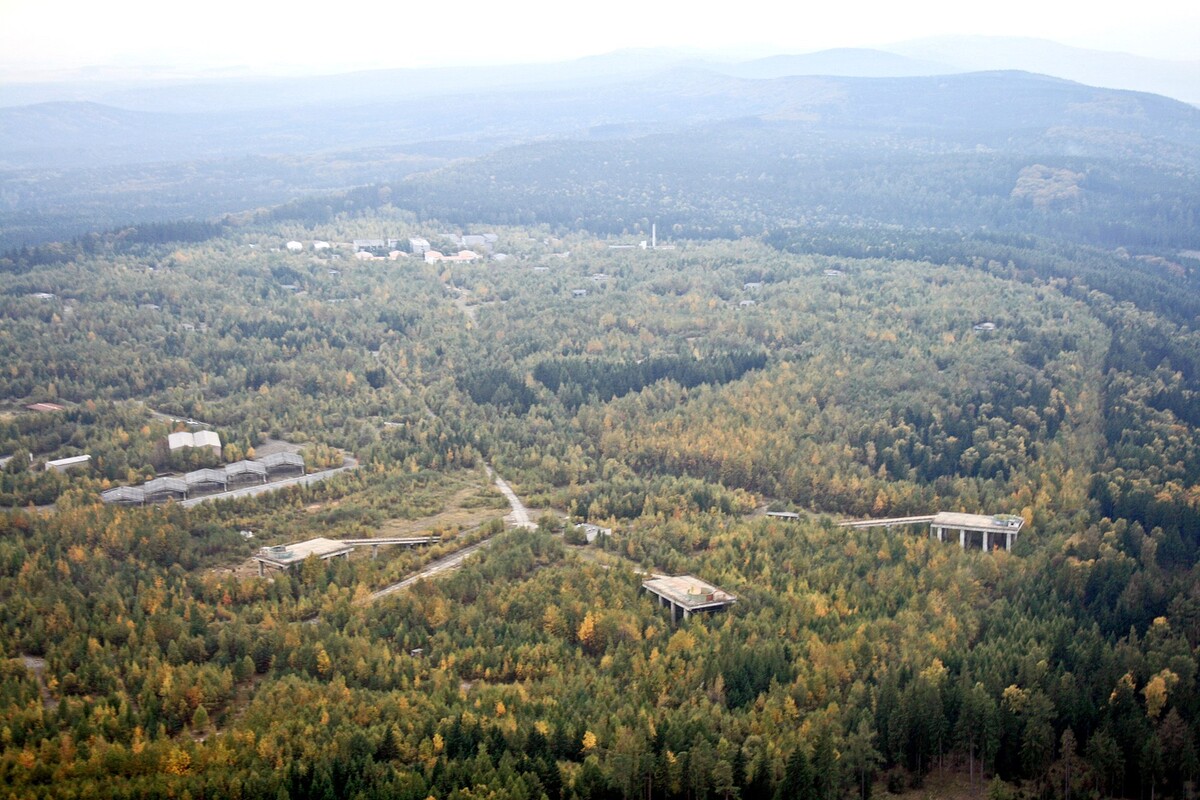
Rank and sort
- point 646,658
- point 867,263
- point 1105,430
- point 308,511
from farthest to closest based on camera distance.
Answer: point 867,263, point 1105,430, point 308,511, point 646,658

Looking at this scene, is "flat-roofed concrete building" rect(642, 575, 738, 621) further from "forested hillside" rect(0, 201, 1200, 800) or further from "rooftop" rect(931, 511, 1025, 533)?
"rooftop" rect(931, 511, 1025, 533)

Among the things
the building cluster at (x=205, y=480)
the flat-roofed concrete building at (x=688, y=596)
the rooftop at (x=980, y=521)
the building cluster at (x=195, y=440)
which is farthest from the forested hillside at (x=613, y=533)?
the building cluster at (x=205, y=480)

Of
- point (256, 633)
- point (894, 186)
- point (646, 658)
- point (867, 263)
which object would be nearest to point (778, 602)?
point (646, 658)

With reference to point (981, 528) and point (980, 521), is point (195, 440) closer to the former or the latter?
point (980, 521)

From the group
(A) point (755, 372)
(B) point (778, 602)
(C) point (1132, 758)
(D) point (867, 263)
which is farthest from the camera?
(D) point (867, 263)

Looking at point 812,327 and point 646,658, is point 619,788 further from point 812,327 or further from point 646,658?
point 812,327

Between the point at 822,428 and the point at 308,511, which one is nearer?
the point at 308,511

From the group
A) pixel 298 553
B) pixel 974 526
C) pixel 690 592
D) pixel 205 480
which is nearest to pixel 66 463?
pixel 205 480
